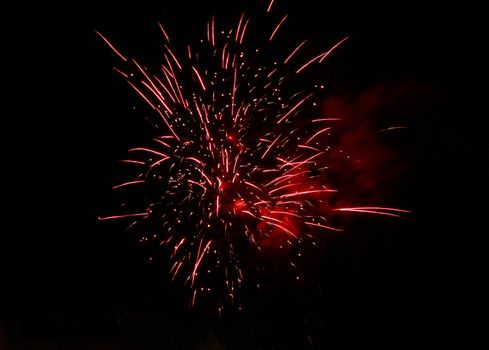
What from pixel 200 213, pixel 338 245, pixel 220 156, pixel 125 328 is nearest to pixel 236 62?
pixel 220 156

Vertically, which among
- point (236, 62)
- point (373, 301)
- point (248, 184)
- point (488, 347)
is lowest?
point (488, 347)

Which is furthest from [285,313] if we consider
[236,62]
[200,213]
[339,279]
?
[236,62]

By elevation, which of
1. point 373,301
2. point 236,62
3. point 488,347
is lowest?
point 488,347

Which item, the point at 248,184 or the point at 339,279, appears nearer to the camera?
the point at 248,184

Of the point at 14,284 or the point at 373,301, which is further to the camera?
the point at 14,284

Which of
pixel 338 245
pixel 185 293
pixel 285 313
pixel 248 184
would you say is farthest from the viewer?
pixel 185 293

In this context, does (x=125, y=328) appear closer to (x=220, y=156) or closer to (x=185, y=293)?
(x=185, y=293)

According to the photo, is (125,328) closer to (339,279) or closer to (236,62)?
(339,279)

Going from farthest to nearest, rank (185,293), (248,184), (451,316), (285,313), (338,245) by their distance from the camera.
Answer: (185,293)
(285,313)
(338,245)
(451,316)
(248,184)

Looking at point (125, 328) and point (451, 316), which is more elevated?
point (125, 328)
